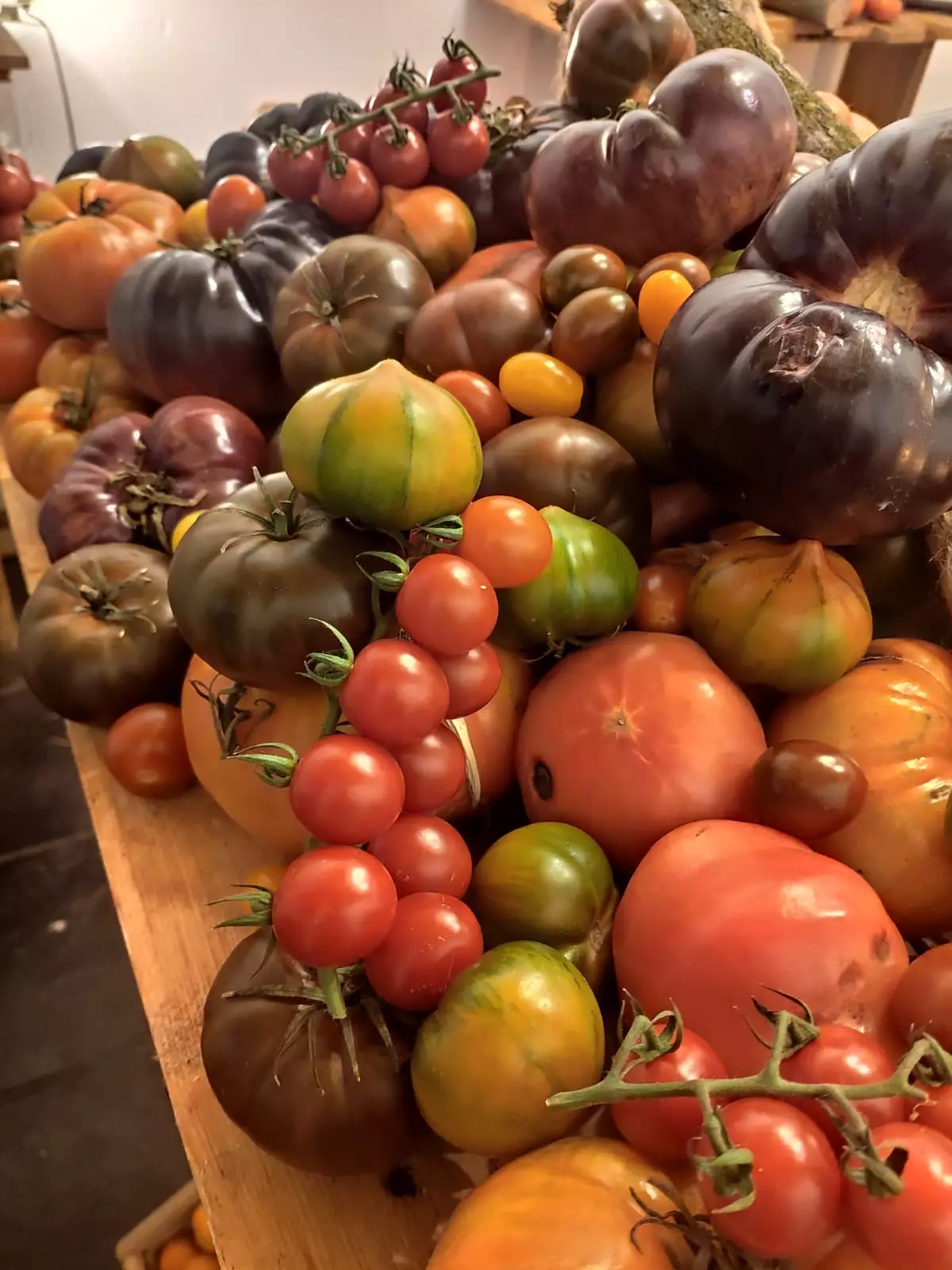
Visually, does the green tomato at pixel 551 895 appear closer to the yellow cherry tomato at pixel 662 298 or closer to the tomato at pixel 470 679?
the tomato at pixel 470 679

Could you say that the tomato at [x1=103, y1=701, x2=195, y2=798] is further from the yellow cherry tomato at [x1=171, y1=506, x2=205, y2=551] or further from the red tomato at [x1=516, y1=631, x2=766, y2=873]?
the red tomato at [x1=516, y1=631, x2=766, y2=873]

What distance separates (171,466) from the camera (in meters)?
0.91

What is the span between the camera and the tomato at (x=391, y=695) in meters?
0.47

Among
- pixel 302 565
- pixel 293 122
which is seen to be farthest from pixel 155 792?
pixel 293 122

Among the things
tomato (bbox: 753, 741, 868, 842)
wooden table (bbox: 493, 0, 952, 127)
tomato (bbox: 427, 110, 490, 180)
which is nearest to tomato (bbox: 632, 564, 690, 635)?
tomato (bbox: 753, 741, 868, 842)

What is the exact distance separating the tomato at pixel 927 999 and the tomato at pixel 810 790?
0.09 meters

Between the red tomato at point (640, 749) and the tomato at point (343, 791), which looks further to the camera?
the red tomato at point (640, 749)

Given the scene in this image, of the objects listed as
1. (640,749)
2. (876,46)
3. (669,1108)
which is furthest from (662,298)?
(876,46)

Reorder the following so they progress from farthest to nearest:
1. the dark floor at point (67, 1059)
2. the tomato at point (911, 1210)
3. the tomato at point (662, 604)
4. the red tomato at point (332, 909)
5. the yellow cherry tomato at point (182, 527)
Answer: the dark floor at point (67, 1059) → the yellow cherry tomato at point (182, 527) → the tomato at point (662, 604) → the red tomato at point (332, 909) → the tomato at point (911, 1210)

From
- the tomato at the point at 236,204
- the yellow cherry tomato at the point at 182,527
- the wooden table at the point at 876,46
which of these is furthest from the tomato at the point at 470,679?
the wooden table at the point at 876,46

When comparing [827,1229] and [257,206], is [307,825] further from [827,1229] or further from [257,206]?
[257,206]

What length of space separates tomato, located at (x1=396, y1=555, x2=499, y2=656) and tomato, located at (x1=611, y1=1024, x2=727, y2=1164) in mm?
220

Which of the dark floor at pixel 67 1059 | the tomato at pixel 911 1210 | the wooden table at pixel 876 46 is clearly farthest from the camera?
the wooden table at pixel 876 46

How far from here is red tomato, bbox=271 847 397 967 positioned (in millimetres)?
436
